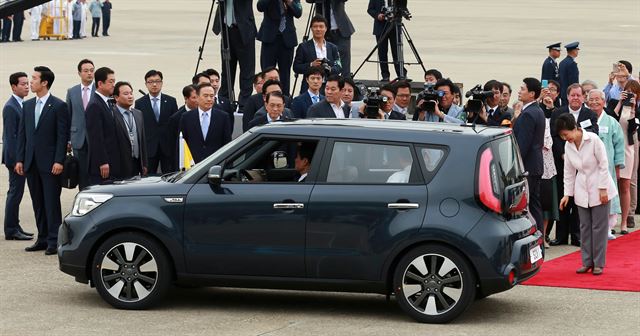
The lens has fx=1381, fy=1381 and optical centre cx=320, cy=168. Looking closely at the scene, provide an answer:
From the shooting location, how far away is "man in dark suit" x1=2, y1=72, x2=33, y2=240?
14969mm

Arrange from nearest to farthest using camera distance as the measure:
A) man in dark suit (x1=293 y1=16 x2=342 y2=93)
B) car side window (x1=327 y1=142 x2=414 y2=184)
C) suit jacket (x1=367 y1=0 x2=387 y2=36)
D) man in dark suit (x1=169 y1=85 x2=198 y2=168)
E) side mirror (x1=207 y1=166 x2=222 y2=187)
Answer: car side window (x1=327 y1=142 x2=414 y2=184)
side mirror (x1=207 y1=166 x2=222 y2=187)
man in dark suit (x1=169 y1=85 x2=198 y2=168)
man in dark suit (x1=293 y1=16 x2=342 y2=93)
suit jacket (x1=367 y1=0 x2=387 y2=36)

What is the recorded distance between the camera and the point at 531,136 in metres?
14.4

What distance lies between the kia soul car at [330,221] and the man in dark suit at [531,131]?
9.12ft

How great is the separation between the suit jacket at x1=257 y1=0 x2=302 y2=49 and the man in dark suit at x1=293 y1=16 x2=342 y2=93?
1.26m

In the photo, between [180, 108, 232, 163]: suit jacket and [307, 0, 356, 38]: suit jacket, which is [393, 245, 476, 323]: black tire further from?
[307, 0, 356, 38]: suit jacket

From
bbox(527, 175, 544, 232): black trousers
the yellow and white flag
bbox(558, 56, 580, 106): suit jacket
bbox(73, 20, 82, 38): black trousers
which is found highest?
bbox(73, 20, 82, 38): black trousers

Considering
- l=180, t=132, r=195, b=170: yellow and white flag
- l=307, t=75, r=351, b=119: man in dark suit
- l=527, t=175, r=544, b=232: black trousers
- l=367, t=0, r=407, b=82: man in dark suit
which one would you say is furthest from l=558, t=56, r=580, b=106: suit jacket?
l=180, t=132, r=195, b=170: yellow and white flag

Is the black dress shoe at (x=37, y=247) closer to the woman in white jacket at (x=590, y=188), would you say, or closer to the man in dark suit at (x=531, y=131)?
the man in dark suit at (x=531, y=131)

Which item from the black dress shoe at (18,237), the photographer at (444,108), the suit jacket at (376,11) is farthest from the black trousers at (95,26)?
the photographer at (444,108)

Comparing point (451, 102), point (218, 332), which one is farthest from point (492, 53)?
point (218, 332)

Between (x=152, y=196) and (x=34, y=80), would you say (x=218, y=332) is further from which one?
(x=34, y=80)

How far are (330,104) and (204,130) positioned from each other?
1.37 meters

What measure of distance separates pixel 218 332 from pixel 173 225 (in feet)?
3.73

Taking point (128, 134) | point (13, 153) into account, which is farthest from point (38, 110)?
point (128, 134)
